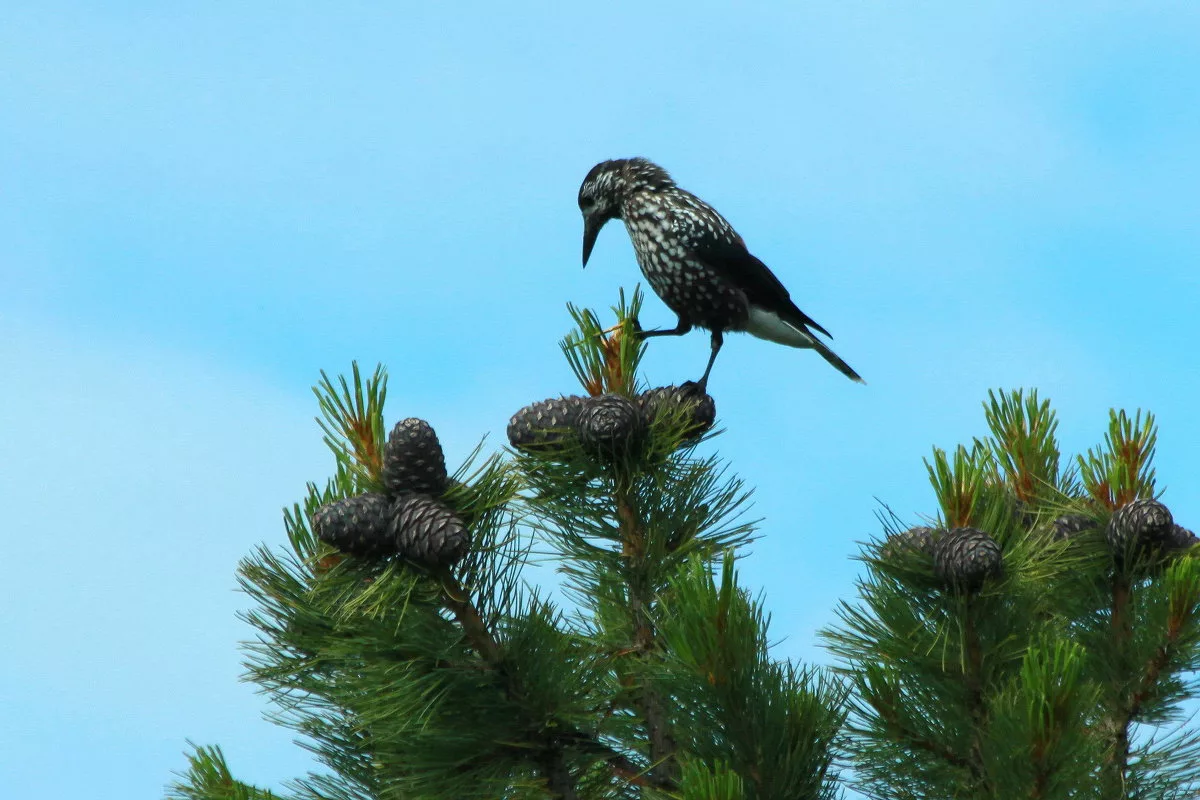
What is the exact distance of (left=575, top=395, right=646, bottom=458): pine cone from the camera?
3443 millimetres

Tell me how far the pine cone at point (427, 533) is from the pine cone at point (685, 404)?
0.82m

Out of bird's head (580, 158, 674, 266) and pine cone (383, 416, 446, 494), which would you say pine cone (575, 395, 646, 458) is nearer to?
pine cone (383, 416, 446, 494)

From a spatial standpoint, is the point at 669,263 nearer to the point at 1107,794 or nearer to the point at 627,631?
the point at 627,631

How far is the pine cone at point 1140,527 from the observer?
134 inches

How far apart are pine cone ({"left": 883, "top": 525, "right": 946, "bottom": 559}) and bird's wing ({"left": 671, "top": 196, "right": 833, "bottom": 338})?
2.93m

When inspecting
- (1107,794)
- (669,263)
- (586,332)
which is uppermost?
(669,263)

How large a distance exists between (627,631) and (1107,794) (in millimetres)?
1371

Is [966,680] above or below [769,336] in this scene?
below

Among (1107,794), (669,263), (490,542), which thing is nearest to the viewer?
(490,542)

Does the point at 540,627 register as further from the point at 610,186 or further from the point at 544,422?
the point at 610,186

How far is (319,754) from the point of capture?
3.88 metres

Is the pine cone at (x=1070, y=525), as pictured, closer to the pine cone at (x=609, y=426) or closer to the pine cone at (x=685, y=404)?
the pine cone at (x=685, y=404)

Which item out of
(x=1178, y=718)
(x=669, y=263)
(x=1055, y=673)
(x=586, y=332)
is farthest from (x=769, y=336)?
(x=1055, y=673)

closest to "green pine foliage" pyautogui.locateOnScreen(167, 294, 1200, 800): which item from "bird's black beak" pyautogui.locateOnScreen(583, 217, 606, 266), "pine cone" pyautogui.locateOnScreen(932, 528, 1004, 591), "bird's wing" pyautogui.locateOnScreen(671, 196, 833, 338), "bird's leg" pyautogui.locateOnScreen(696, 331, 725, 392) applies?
"pine cone" pyautogui.locateOnScreen(932, 528, 1004, 591)
